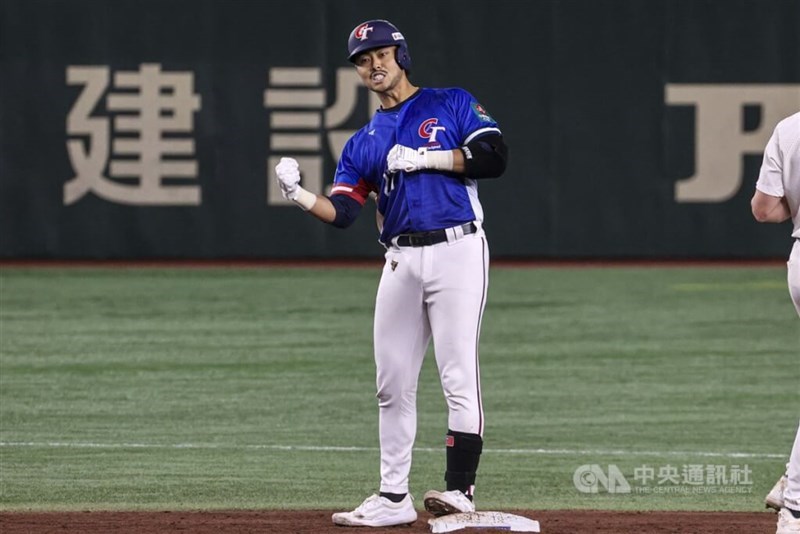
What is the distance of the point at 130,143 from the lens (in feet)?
62.0

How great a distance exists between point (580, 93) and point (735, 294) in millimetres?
3643

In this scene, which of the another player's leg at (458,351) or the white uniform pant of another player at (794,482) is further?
the another player's leg at (458,351)

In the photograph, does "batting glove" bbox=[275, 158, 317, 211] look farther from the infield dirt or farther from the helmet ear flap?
the infield dirt

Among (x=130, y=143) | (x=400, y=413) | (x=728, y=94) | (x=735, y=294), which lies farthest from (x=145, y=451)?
(x=728, y=94)

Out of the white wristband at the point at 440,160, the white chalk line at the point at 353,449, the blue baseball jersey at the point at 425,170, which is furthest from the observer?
the white chalk line at the point at 353,449

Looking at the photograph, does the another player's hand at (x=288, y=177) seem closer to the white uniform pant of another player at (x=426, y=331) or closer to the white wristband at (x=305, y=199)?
the white wristband at (x=305, y=199)

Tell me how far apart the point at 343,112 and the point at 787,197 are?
12919 millimetres

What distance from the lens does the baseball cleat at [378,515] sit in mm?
6680

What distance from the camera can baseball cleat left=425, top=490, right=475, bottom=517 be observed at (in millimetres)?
6484

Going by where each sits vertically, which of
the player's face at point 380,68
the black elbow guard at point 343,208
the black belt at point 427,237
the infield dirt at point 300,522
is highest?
the player's face at point 380,68

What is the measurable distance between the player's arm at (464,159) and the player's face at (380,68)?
0.31 m

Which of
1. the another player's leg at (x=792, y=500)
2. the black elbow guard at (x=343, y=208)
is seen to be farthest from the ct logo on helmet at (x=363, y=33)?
the another player's leg at (x=792, y=500)

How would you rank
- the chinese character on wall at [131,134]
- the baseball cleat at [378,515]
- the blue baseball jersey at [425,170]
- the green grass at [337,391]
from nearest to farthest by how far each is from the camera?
1. the blue baseball jersey at [425,170]
2. the baseball cleat at [378,515]
3. the green grass at [337,391]
4. the chinese character on wall at [131,134]

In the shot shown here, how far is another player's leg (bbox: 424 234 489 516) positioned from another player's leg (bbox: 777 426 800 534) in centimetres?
121
